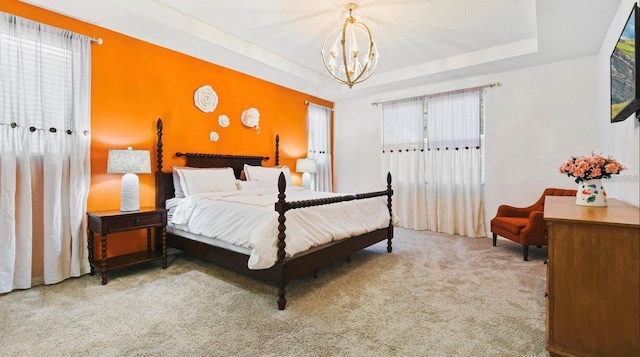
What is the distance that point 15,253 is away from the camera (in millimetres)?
2674

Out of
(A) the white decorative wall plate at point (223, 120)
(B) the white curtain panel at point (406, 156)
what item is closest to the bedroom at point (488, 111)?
(A) the white decorative wall plate at point (223, 120)

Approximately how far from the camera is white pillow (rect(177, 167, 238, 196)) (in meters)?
3.59

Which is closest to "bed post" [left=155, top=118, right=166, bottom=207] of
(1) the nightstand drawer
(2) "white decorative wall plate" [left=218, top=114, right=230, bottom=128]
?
(1) the nightstand drawer

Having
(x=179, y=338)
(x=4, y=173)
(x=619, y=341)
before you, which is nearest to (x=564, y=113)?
(x=619, y=341)

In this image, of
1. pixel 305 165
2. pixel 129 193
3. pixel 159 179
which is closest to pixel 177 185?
pixel 159 179

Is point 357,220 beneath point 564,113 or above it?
beneath

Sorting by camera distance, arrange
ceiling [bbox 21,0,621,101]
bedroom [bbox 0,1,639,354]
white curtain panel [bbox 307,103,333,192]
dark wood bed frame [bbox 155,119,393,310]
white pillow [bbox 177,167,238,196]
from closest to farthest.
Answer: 1. dark wood bed frame [bbox 155,119,393,310]
2. ceiling [bbox 21,0,621,101]
3. bedroom [bbox 0,1,639,354]
4. white pillow [bbox 177,167,238,196]
5. white curtain panel [bbox 307,103,333,192]

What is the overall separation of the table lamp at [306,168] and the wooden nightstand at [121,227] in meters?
2.58

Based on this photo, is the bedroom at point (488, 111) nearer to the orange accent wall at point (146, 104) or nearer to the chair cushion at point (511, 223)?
the orange accent wall at point (146, 104)

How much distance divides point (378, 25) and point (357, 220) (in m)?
2.30

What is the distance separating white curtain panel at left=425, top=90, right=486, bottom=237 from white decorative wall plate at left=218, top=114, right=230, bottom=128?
340 cm

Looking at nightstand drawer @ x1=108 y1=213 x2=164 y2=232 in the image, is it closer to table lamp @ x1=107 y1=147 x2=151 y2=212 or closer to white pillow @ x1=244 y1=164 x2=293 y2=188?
table lamp @ x1=107 y1=147 x2=151 y2=212

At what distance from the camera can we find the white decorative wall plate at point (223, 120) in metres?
4.42

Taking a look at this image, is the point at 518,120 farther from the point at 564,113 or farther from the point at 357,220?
the point at 357,220
